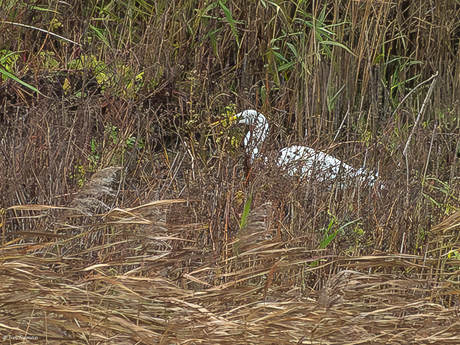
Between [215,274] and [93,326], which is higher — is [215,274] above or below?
above

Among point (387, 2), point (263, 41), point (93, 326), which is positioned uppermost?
point (387, 2)

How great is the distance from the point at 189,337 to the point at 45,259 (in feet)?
1.51

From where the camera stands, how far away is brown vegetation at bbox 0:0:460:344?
5.29 ft

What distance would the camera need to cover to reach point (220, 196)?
202cm

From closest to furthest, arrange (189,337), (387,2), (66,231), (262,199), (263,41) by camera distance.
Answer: (189,337), (66,231), (262,199), (387,2), (263,41)

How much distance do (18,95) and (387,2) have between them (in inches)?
71.1

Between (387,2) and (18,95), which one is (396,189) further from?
(18,95)

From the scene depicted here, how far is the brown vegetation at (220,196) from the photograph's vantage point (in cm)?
161

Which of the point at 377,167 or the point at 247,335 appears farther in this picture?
the point at 377,167

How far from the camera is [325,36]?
11.3ft

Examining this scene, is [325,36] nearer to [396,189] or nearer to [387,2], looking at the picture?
[387,2]

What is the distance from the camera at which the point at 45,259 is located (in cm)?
173

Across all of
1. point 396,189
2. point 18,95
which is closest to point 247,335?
point 396,189

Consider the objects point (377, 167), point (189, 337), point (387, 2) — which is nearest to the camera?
point (189, 337)
